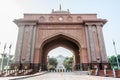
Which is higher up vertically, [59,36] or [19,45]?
[59,36]

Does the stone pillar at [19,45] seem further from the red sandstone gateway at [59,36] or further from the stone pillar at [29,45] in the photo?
the stone pillar at [29,45]

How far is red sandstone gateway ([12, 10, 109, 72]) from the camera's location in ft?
66.0

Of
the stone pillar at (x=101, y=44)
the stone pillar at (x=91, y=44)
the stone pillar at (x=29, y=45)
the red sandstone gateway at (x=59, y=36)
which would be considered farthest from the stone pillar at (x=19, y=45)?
the stone pillar at (x=101, y=44)

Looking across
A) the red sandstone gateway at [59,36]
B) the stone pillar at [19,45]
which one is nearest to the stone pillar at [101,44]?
the red sandstone gateway at [59,36]

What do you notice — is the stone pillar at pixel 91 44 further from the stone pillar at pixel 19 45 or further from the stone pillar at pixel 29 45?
the stone pillar at pixel 19 45

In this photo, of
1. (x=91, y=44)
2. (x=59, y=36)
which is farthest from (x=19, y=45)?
(x=91, y=44)

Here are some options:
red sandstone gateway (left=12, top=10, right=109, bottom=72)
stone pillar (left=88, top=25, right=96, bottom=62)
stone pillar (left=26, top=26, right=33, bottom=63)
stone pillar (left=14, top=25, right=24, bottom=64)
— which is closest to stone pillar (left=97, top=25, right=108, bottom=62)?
red sandstone gateway (left=12, top=10, right=109, bottom=72)

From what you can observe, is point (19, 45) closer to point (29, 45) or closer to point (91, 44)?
Result: point (29, 45)

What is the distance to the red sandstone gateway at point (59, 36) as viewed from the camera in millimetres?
20125

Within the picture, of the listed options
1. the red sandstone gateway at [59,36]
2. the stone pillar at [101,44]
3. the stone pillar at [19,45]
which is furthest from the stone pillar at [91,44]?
the stone pillar at [19,45]

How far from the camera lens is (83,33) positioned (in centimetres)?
2248

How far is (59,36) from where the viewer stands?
23.3 m

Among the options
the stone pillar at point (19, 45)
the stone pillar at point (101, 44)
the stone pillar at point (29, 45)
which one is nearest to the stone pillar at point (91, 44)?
the stone pillar at point (101, 44)

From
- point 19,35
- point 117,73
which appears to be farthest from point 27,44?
point 117,73
